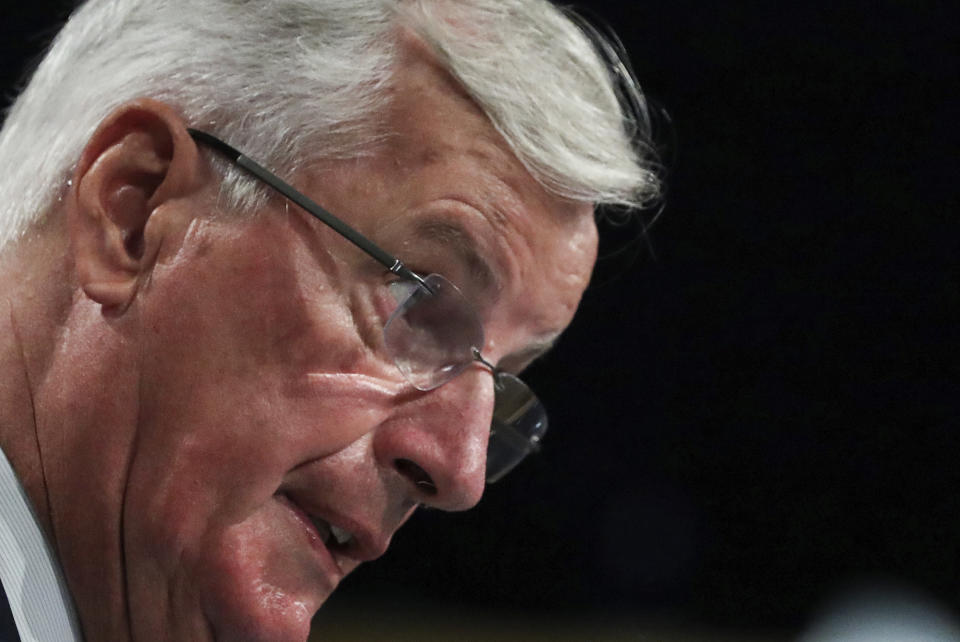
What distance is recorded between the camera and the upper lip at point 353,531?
116cm

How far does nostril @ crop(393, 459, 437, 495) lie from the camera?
47.9 inches

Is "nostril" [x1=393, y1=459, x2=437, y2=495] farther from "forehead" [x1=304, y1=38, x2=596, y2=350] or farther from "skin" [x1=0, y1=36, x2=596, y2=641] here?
"forehead" [x1=304, y1=38, x2=596, y2=350]

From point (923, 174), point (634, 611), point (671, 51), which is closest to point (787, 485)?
point (634, 611)

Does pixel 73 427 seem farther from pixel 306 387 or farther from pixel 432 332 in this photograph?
pixel 432 332

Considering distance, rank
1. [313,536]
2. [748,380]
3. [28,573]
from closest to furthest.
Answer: [28,573] → [313,536] → [748,380]

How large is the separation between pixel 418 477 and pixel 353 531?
10 cm

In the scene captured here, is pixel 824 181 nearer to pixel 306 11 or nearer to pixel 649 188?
pixel 649 188

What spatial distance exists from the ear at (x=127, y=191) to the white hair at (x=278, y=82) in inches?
1.2

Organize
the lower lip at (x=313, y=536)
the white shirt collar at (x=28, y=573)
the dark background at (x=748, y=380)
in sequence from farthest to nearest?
the dark background at (x=748, y=380)
the lower lip at (x=313, y=536)
the white shirt collar at (x=28, y=573)

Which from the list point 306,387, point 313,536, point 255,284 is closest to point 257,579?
point 313,536

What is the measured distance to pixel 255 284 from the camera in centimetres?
113

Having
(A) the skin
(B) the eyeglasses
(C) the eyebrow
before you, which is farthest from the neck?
(C) the eyebrow

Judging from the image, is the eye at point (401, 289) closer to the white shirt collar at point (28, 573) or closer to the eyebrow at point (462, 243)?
the eyebrow at point (462, 243)

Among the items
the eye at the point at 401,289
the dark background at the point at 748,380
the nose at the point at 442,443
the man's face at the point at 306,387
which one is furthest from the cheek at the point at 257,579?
the dark background at the point at 748,380
